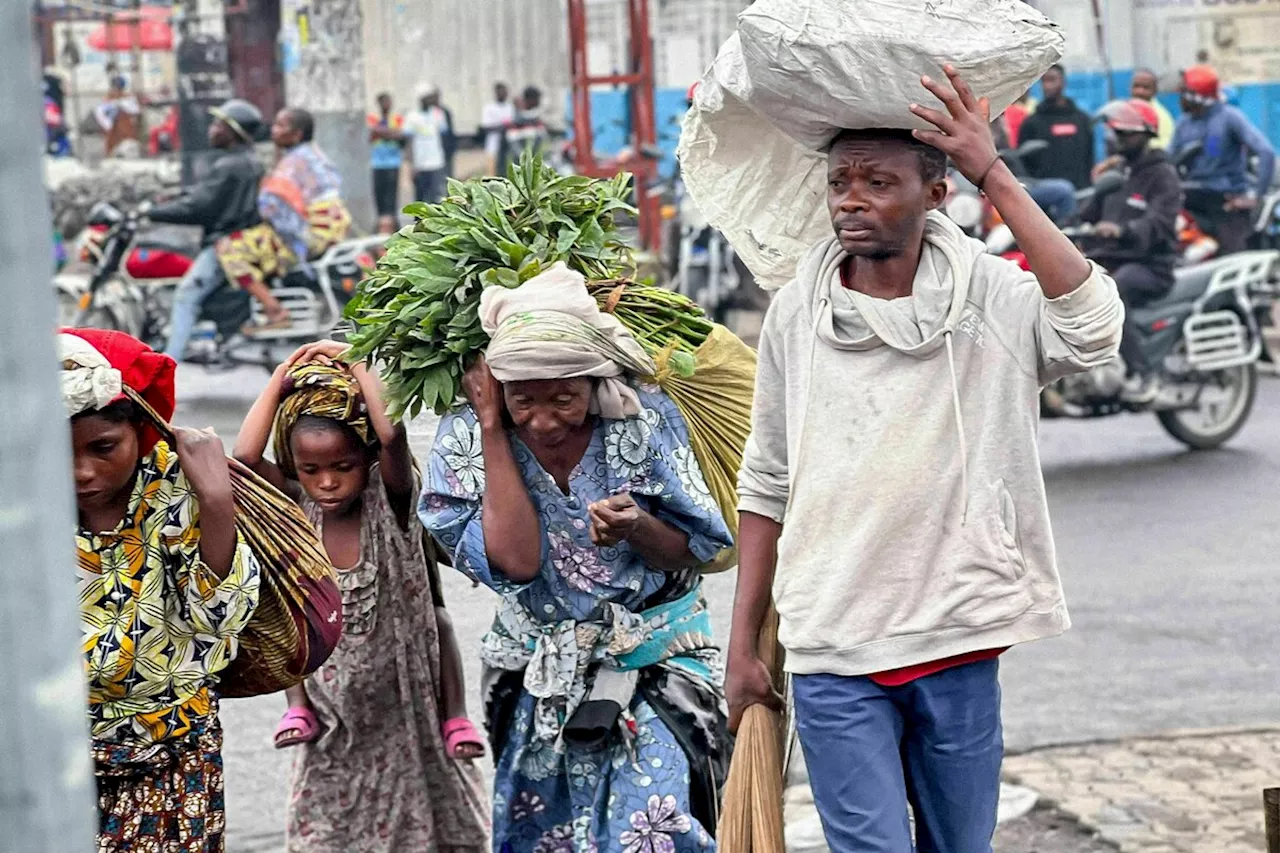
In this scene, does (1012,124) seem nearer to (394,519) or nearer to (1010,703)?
(1010,703)

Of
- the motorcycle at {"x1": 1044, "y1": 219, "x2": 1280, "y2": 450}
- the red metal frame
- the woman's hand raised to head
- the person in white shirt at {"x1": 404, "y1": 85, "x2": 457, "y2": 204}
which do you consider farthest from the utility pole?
the person in white shirt at {"x1": 404, "y1": 85, "x2": 457, "y2": 204}

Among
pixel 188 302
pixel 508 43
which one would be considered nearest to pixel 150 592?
pixel 188 302

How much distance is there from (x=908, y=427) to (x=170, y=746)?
1.48 meters

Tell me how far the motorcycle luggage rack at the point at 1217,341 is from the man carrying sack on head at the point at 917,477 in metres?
7.35

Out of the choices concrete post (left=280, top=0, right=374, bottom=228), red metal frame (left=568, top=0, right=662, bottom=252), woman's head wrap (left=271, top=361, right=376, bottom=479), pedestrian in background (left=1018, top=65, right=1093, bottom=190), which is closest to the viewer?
woman's head wrap (left=271, top=361, right=376, bottom=479)

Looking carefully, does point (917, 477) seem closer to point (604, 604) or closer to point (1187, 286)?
point (604, 604)

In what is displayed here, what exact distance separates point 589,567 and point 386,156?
11.0 meters

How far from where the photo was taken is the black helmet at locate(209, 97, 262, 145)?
43.6 ft

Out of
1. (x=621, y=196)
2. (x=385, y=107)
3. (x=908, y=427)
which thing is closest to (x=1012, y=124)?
(x=385, y=107)

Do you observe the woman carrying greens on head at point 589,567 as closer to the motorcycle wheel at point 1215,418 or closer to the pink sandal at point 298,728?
the pink sandal at point 298,728

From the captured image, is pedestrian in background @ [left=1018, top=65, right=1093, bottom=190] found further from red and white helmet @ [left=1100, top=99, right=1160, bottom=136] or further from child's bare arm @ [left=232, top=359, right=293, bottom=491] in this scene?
child's bare arm @ [left=232, top=359, right=293, bottom=491]

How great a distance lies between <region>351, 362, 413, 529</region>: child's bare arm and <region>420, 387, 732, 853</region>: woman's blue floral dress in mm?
290

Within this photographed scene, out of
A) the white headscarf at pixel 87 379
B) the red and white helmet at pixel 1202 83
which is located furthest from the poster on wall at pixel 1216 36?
the white headscarf at pixel 87 379

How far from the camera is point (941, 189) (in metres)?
3.47
